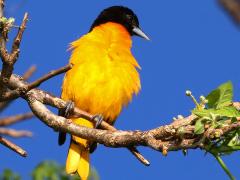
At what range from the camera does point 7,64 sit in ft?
6.86

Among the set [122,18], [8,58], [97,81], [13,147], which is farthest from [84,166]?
[122,18]

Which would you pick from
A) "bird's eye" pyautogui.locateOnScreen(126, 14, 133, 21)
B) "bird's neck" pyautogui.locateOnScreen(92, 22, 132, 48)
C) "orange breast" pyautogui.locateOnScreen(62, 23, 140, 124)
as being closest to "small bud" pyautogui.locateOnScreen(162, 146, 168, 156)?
"orange breast" pyautogui.locateOnScreen(62, 23, 140, 124)

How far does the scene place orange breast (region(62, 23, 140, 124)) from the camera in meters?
4.11

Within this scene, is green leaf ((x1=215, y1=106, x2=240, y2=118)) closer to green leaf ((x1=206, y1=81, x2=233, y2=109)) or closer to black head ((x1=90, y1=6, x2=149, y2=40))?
green leaf ((x1=206, y1=81, x2=233, y2=109))

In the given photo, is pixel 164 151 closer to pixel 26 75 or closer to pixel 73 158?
pixel 26 75

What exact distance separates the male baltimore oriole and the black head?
0.69 m

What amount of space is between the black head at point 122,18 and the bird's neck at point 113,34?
0.59 ft

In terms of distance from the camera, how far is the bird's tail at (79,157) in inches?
149

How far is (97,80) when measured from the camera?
4125 mm

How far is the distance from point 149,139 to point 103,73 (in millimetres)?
2415

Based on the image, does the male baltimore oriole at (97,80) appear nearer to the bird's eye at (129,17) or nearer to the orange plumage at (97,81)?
the orange plumage at (97,81)

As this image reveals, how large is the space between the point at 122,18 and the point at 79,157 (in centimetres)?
211

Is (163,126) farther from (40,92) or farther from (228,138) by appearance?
(40,92)

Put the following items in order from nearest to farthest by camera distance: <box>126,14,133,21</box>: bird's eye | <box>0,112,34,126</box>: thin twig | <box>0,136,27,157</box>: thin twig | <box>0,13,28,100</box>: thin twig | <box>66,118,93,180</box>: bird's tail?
<box>0,13,28,100</box>: thin twig
<box>0,136,27,157</box>: thin twig
<box>0,112,34,126</box>: thin twig
<box>66,118,93,180</box>: bird's tail
<box>126,14,133,21</box>: bird's eye
